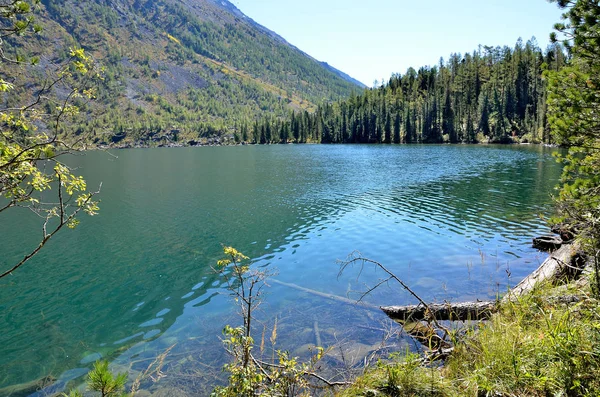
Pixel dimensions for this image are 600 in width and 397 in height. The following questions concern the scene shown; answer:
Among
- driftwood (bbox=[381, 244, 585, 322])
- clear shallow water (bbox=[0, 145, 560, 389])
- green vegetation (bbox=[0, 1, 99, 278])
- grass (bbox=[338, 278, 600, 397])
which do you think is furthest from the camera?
clear shallow water (bbox=[0, 145, 560, 389])

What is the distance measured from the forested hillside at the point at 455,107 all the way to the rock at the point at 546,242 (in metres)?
96.2

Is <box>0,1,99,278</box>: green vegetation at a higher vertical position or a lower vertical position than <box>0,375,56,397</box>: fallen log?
higher

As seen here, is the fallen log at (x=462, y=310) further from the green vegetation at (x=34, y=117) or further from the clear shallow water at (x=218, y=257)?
the green vegetation at (x=34, y=117)

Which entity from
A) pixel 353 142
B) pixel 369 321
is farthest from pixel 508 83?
pixel 369 321

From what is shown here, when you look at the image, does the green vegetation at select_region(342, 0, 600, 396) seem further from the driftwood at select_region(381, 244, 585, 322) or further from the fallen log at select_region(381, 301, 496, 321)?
the fallen log at select_region(381, 301, 496, 321)

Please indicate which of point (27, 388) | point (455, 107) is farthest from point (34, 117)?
point (455, 107)

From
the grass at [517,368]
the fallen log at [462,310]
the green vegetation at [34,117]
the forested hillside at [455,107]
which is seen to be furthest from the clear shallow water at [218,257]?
the forested hillside at [455,107]

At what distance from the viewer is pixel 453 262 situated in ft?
57.7

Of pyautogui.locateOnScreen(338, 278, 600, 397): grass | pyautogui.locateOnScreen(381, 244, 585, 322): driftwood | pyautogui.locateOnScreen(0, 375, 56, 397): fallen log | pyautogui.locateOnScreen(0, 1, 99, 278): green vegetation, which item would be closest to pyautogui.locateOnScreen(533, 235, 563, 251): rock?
pyautogui.locateOnScreen(381, 244, 585, 322): driftwood

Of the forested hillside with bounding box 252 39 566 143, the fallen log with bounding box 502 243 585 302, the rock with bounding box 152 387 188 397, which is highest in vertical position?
the forested hillside with bounding box 252 39 566 143

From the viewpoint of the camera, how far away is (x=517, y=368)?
5188 millimetres

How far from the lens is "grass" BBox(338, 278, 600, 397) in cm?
475

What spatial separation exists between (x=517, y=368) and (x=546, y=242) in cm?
1676

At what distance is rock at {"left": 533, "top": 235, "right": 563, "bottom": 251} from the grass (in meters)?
14.1
